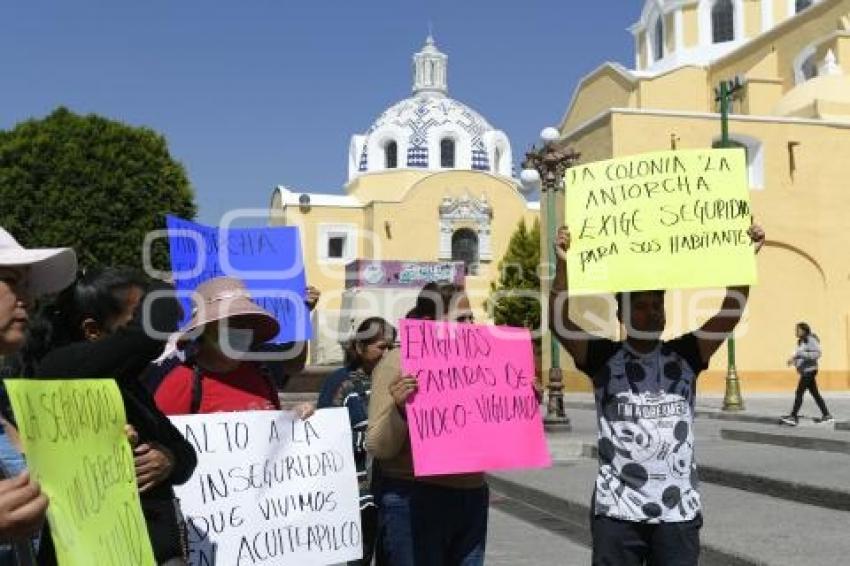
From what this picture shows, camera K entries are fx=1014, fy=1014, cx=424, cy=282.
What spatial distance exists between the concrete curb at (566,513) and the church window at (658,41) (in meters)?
46.4

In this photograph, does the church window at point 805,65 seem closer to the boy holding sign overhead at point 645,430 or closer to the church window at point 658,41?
the church window at point 658,41

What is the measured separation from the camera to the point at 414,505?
422 cm

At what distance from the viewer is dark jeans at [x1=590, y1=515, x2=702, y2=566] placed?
151 inches

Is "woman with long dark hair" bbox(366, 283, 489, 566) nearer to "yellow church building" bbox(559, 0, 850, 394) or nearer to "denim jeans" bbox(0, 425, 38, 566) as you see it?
"denim jeans" bbox(0, 425, 38, 566)

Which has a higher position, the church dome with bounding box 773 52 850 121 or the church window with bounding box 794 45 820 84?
the church window with bounding box 794 45 820 84

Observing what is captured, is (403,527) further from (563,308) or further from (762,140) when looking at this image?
(762,140)

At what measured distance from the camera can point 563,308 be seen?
14.1 ft

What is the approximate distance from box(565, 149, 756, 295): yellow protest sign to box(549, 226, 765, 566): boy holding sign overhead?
4.5 inches

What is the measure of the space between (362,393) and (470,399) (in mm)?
1032

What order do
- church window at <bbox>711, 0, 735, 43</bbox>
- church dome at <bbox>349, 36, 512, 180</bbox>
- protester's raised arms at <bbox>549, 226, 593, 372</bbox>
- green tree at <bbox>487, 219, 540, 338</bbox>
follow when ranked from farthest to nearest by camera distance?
church dome at <bbox>349, 36, 512, 180</bbox>
church window at <bbox>711, 0, 735, 43</bbox>
green tree at <bbox>487, 219, 540, 338</bbox>
protester's raised arms at <bbox>549, 226, 593, 372</bbox>

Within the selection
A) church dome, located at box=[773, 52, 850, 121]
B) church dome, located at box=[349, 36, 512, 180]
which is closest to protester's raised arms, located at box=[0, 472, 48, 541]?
church dome, located at box=[773, 52, 850, 121]

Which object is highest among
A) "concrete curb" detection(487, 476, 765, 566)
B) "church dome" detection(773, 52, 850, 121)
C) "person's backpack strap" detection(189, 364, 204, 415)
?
"church dome" detection(773, 52, 850, 121)

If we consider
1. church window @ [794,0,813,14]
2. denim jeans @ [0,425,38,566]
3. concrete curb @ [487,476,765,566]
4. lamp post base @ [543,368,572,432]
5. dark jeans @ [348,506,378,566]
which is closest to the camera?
denim jeans @ [0,425,38,566]

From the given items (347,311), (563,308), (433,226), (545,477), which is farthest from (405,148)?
(563,308)
